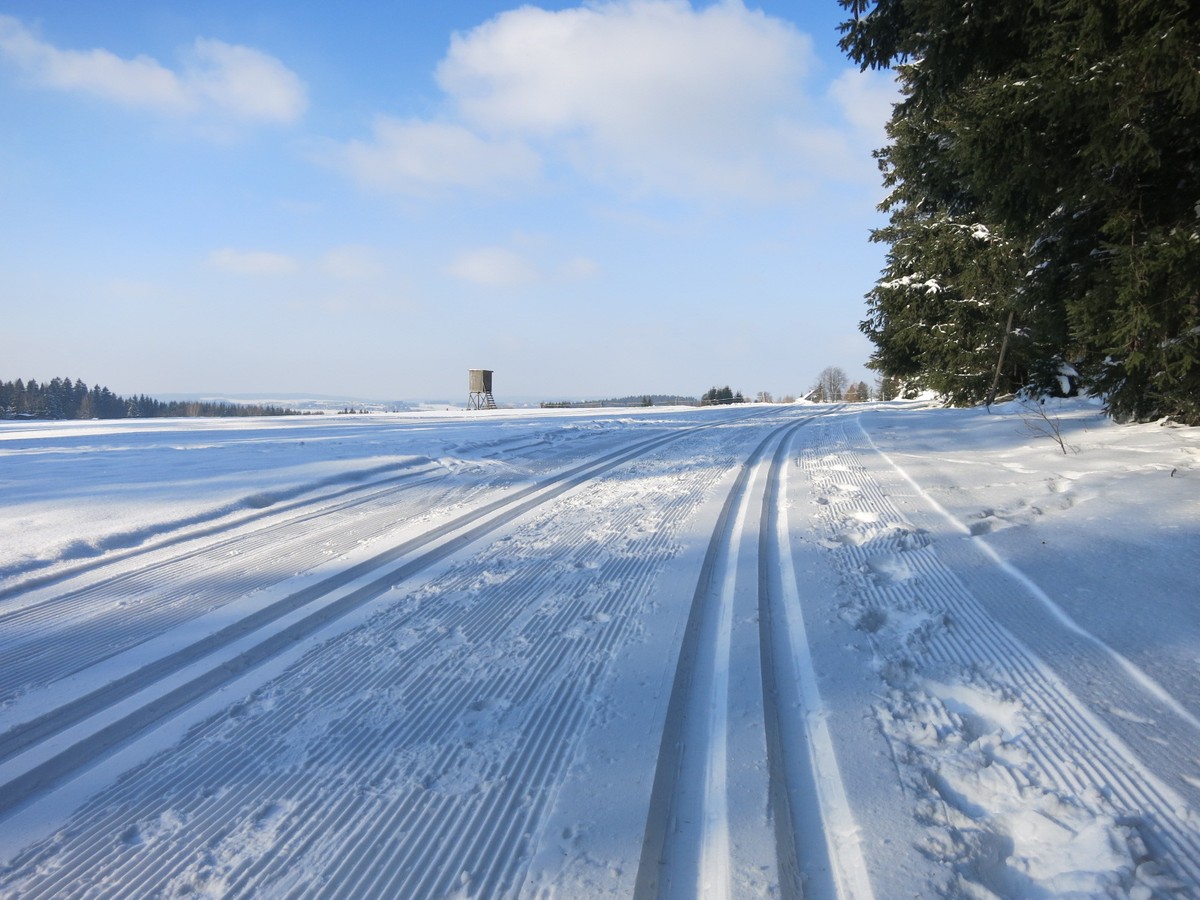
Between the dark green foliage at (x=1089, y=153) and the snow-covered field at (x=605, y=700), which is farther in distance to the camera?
the dark green foliage at (x=1089, y=153)

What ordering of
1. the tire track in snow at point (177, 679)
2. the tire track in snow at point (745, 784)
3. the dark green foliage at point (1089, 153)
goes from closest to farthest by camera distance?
the tire track in snow at point (745, 784) < the tire track in snow at point (177, 679) < the dark green foliage at point (1089, 153)

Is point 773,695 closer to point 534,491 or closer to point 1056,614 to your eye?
point 1056,614

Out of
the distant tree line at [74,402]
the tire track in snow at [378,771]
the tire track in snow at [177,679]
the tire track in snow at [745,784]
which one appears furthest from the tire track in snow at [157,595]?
the distant tree line at [74,402]

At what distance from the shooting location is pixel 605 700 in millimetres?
2299

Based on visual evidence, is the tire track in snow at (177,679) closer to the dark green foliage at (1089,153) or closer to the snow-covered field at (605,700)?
the snow-covered field at (605,700)

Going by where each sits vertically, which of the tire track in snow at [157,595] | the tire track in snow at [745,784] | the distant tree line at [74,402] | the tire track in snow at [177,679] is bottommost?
the tire track in snow at [745,784]

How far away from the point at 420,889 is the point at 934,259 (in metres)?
14.5

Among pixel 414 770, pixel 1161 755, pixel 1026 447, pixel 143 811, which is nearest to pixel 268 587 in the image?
pixel 143 811

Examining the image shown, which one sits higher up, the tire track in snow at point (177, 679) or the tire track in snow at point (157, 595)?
the tire track in snow at point (157, 595)

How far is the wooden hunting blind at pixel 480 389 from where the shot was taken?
2877 centimetres

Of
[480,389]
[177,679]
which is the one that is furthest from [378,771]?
[480,389]

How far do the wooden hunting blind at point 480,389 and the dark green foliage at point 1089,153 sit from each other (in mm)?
23042

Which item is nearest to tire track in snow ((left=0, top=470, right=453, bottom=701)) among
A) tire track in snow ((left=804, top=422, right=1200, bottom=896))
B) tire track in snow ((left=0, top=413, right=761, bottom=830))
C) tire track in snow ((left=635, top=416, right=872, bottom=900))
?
tire track in snow ((left=0, top=413, right=761, bottom=830))

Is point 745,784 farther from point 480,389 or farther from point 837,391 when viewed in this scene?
point 837,391
